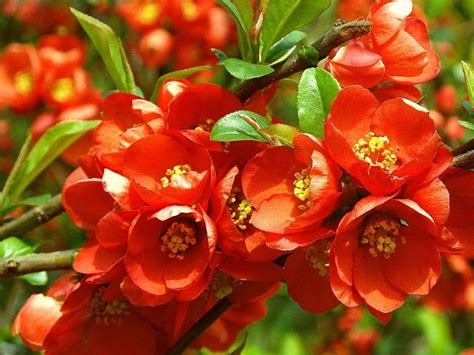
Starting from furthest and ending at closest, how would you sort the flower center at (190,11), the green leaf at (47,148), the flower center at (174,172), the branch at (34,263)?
the flower center at (190,11) < the green leaf at (47,148) < the branch at (34,263) < the flower center at (174,172)

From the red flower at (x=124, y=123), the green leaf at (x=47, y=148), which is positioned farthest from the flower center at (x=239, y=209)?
the green leaf at (x=47, y=148)

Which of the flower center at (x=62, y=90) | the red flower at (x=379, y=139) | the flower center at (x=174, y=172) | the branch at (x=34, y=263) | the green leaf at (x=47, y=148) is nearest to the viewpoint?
the red flower at (x=379, y=139)

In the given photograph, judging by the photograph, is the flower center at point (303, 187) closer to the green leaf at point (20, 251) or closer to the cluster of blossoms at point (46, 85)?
the green leaf at point (20, 251)

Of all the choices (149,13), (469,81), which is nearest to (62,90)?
(149,13)

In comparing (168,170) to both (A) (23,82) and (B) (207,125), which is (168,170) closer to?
(B) (207,125)

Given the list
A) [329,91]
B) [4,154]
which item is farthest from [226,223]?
[4,154]

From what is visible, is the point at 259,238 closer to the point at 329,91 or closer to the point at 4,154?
the point at 329,91
